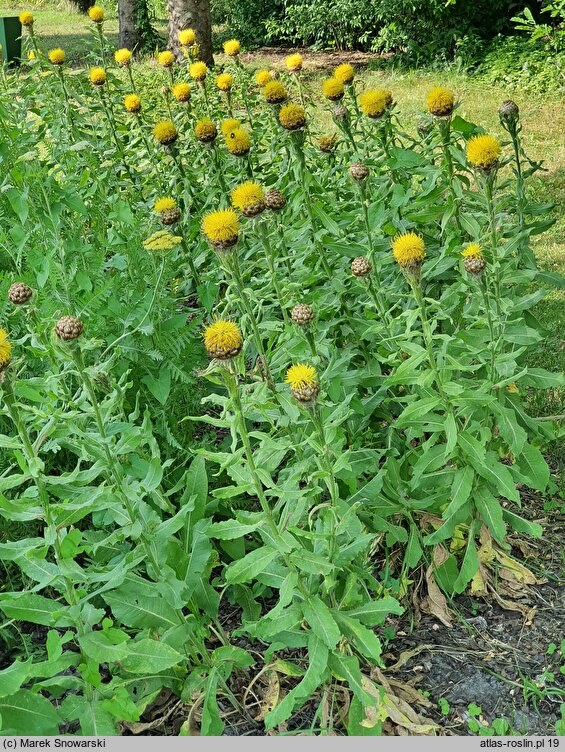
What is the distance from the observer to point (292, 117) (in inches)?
117

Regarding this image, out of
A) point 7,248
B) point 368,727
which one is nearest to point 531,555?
point 368,727

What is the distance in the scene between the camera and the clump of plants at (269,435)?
2.17m

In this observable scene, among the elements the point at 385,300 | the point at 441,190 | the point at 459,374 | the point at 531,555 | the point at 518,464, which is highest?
the point at 441,190

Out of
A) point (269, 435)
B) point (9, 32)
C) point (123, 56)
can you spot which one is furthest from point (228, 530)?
point (9, 32)

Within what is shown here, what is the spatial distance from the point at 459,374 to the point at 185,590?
4.04 feet

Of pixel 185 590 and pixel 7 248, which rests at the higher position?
pixel 7 248

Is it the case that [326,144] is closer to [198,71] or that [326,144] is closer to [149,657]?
[198,71]

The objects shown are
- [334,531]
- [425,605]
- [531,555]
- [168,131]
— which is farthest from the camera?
[168,131]

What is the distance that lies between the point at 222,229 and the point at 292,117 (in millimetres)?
930

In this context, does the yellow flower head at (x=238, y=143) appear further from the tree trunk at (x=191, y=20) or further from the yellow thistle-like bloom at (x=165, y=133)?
the tree trunk at (x=191, y=20)

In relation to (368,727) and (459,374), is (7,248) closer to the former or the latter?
(459,374)

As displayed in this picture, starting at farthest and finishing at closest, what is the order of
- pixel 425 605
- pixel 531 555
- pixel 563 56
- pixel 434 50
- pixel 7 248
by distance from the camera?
pixel 434 50 < pixel 563 56 < pixel 7 248 < pixel 531 555 < pixel 425 605

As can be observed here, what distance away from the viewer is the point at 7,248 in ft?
11.0

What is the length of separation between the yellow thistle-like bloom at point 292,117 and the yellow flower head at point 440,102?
0.47 metres
